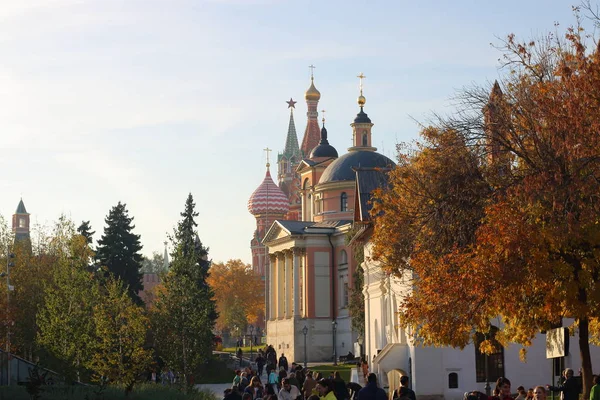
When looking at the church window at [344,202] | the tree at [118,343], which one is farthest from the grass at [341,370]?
the church window at [344,202]

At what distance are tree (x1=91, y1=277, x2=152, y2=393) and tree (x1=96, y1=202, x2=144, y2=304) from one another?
32.3 m

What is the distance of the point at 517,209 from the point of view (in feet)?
80.7

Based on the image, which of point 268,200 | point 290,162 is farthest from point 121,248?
point 290,162

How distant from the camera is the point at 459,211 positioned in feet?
87.2

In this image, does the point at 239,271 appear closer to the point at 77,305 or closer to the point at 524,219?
the point at 77,305

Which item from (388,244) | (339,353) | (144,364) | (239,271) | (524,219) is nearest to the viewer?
(524,219)

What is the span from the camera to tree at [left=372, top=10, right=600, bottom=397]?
→ 76.6 feet

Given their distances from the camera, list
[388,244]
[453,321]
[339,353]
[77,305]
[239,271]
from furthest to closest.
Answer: [239,271]
[339,353]
[77,305]
[388,244]
[453,321]

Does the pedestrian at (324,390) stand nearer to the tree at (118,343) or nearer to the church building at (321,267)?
the tree at (118,343)

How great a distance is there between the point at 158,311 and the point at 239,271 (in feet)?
291

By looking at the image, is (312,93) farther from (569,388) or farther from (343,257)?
(569,388)

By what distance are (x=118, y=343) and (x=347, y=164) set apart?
50.6 m

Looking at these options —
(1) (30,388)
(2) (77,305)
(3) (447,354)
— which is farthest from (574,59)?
(2) (77,305)

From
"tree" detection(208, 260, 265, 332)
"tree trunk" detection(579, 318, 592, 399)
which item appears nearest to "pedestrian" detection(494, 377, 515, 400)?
"tree trunk" detection(579, 318, 592, 399)
